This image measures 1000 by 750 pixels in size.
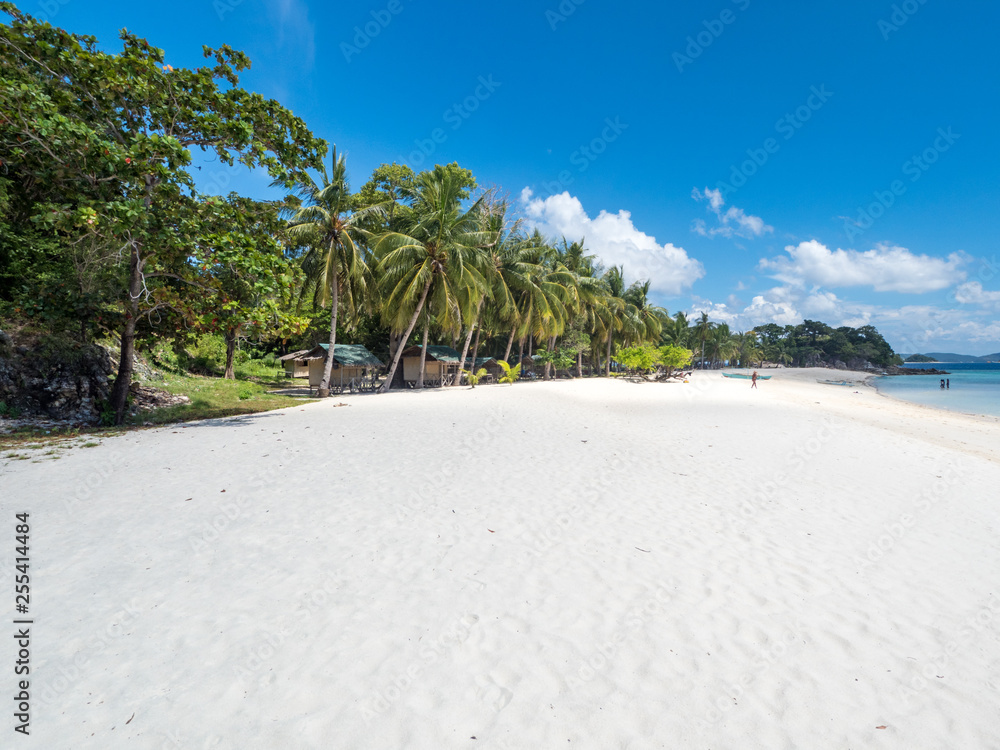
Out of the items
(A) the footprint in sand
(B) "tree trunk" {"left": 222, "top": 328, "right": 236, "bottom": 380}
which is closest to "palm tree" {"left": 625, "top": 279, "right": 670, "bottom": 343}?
(B) "tree trunk" {"left": 222, "top": 328, "right": 236, "bottom": 380}

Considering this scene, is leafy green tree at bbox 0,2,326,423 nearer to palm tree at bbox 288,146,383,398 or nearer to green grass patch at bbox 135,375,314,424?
green grass patch at bbox 135,375,314,424

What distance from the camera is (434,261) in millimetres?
19172

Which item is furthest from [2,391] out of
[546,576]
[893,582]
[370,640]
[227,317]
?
[893,582]

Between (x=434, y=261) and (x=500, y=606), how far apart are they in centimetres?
1773

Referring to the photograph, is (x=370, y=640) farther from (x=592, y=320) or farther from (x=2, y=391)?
(x=592, y=320)

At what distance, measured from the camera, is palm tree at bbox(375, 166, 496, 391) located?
18438 millimetres

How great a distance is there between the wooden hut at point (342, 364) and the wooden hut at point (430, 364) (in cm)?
188

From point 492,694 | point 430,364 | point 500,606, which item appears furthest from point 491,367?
point 492,694

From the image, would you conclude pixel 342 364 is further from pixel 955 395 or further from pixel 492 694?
pixel 955 395

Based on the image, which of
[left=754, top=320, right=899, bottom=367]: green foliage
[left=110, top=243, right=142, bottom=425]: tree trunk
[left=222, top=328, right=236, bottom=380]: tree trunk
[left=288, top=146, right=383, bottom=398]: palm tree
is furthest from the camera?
[left=754, top=320, right=899, bottom=367]: green foliage

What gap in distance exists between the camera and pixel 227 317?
990 centimetres

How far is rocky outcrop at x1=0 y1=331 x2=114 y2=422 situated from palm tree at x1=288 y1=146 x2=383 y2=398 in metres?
7.65

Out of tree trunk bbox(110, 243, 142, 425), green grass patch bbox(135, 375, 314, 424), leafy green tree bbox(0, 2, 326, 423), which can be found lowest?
green grass patch bbox(135, 375, 314, 424)

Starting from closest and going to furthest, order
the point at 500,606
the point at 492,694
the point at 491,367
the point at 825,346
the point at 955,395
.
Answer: the point at 492,694 < the point at 500,606 < the point at 491,367 < the point at 955,395 < the point at 825,346
